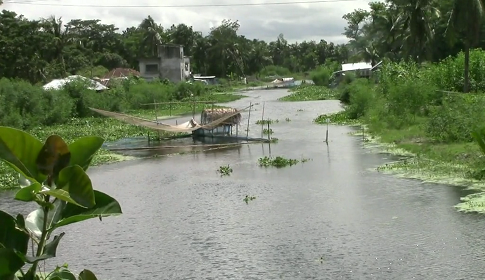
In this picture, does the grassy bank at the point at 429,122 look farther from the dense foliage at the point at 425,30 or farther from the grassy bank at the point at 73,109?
the grassy bank at the point at 73,109

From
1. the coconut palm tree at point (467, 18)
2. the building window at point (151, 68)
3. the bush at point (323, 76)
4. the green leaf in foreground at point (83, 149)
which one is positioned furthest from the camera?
the bush at point (323, 76)

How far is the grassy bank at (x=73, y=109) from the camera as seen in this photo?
2533 cm

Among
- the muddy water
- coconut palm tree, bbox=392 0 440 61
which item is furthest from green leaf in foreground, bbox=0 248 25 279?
coconut palm tree, bbox=392 0 440 61

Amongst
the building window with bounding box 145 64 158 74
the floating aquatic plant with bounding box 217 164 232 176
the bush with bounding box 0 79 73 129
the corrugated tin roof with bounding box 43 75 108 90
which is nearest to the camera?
the floating aquatic plant with bounding box 217 164 232 176

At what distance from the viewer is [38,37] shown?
42.8 meters

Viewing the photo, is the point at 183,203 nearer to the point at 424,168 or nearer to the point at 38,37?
the point at 424,168

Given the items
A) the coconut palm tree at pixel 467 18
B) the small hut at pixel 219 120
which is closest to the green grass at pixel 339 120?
the coconut palm tree at pixel 467 18

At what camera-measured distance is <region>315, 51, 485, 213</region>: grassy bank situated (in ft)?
46.2

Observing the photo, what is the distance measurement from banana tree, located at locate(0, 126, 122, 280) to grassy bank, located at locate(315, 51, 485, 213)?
9968 mm

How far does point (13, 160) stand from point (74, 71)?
166ft

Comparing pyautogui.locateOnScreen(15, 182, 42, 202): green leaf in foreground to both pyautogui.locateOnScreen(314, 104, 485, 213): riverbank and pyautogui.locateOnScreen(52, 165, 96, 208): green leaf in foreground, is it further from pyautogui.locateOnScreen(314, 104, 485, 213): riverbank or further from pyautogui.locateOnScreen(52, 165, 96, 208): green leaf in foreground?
pyautogui.locateOnScreen(314, 104, 485, 213): riverbank

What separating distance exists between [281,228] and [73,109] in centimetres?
2339

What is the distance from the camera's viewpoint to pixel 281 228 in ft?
35.0

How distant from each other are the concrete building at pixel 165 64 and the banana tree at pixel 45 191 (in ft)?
182
